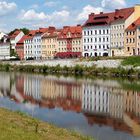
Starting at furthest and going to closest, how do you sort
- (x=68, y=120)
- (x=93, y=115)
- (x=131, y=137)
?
(x=93, y=115)
(x=68, y=120)
(x=131, y=137)

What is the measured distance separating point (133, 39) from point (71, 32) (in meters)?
24.2

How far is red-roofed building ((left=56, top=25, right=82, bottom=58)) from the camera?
11350 centimetres

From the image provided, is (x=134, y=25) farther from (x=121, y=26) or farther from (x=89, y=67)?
(x=89, y=67)

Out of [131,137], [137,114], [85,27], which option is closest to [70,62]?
[85,27]

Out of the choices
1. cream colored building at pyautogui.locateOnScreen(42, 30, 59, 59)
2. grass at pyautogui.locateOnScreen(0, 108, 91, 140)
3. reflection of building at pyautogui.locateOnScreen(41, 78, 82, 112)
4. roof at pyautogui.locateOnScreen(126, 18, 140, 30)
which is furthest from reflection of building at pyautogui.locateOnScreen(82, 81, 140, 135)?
cream colored building at pyautogui.locateOnScreen(42, 30, 59, 59)

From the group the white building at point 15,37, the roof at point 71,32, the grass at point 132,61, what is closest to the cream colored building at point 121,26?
the roof at point 71,32

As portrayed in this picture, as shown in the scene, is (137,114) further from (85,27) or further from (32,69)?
(85,27)

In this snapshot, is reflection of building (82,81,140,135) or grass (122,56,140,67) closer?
reflection of building (82,81,140,135)

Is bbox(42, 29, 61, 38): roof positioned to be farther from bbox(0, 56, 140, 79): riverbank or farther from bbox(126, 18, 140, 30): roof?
bbox(126, 18, 140, 30): roof

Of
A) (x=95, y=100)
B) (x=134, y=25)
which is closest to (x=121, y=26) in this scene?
(x=134, y=25)

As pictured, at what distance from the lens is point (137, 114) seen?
1213 inches

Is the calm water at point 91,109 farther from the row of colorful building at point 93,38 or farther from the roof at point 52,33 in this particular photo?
the roof at point 52,33

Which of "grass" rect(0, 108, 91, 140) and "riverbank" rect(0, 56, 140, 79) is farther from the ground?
"riverbank" rect(0, 56, 140, 79)

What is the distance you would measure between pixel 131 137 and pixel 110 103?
622 inches
